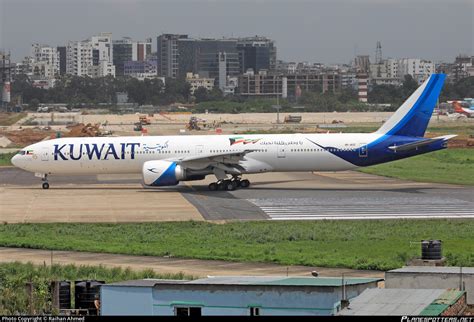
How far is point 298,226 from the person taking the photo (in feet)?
163

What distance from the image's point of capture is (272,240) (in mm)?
45562

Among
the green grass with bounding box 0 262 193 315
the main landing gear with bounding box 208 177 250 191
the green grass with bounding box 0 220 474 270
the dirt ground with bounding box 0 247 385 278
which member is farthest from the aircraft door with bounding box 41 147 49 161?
A: the green grass with bounding box 0 262 193 315

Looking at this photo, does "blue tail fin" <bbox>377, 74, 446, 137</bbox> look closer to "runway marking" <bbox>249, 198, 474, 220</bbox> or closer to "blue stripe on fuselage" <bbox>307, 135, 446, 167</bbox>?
"blue stripe on fuselage" <bbox>307, 135, 446, 167</bbox>

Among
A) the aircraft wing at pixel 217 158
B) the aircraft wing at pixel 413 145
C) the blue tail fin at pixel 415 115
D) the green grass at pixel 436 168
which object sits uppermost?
the blue tail fin at pixel 415 115

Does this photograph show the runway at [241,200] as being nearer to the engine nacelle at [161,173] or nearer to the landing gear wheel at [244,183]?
the landing gear wheel at [244,183]

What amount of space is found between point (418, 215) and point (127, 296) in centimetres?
2988

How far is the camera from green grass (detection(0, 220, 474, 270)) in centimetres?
4050

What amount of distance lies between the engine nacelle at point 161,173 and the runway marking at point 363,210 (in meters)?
Result: 6.84

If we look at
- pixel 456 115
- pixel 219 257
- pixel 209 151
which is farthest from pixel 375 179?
pixel 456 115

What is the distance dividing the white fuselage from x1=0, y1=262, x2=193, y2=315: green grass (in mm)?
27722

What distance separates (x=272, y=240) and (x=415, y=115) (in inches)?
899

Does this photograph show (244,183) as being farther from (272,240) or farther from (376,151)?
(272,240)

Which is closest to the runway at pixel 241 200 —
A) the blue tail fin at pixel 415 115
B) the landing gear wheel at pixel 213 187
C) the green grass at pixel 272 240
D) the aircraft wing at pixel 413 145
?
the landing gear wheel at pixel 213 187

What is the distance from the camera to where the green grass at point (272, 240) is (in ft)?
133
